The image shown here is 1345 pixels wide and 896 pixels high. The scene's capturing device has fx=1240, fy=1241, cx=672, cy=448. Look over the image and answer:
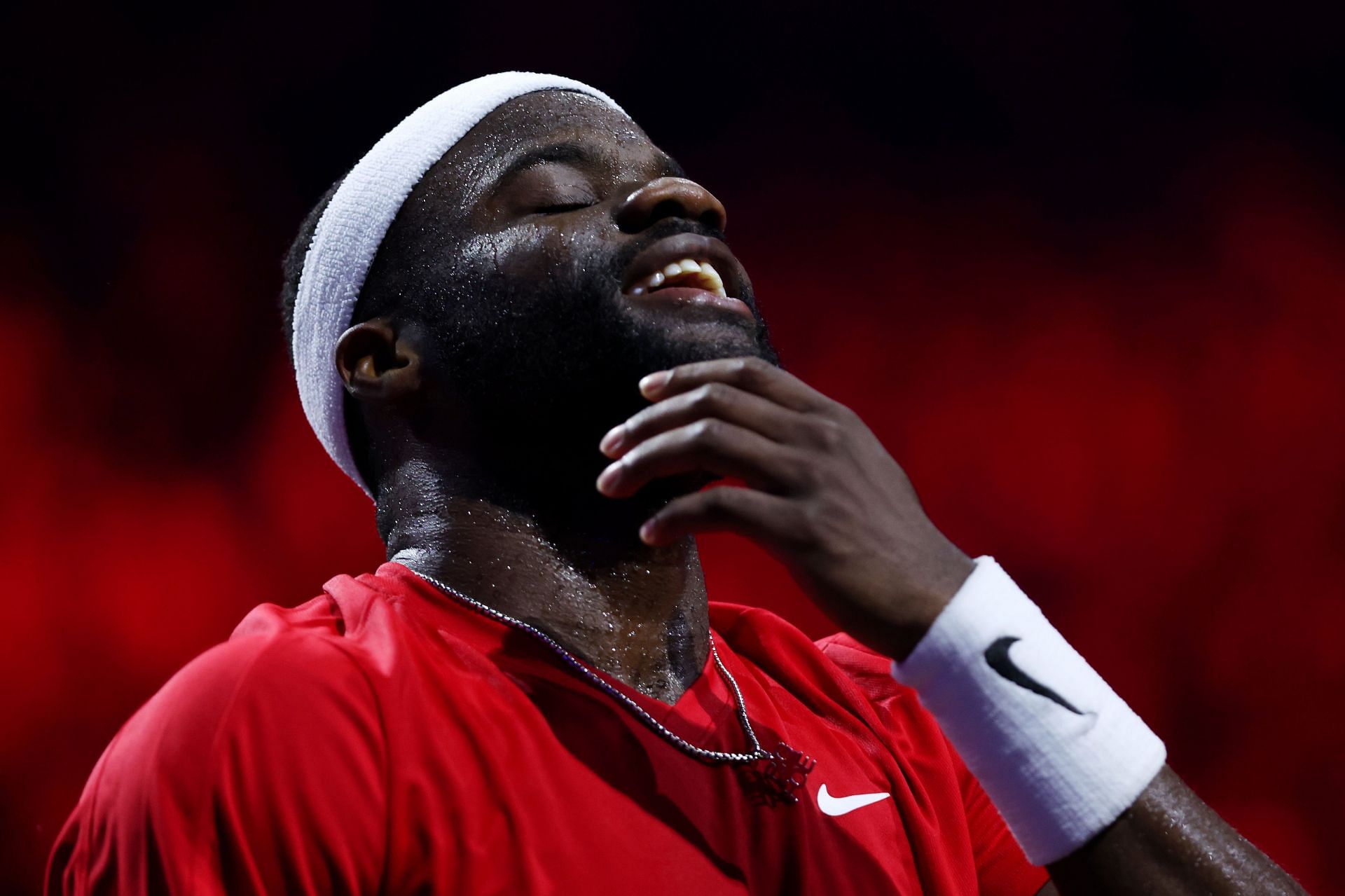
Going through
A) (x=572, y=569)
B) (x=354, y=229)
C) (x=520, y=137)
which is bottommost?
(x=572, y=569)

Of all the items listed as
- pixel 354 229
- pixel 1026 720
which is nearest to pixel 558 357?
pixel 354 229

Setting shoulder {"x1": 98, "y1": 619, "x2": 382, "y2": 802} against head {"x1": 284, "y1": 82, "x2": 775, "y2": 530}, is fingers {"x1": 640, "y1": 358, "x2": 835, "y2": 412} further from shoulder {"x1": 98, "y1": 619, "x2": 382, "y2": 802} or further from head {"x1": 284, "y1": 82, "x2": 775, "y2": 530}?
shoulder {"x1": 98, "y1": 619, "x2": 382, "y2": 802}

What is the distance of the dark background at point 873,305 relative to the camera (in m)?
2.21

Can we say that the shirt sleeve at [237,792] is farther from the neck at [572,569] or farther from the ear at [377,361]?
the ear at [377,361]

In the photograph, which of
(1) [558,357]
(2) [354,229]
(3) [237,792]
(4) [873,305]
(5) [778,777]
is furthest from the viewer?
(4) [873,305]

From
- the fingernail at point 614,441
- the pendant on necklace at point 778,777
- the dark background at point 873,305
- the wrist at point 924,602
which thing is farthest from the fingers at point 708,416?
the dark background at point 873,305

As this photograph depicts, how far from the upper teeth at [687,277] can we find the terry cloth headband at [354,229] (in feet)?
1.28

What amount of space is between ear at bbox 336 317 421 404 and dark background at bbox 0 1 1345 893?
0.89 metres

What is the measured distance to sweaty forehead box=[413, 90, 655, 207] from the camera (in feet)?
5.01

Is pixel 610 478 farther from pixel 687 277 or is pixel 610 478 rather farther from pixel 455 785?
pixel 687 277

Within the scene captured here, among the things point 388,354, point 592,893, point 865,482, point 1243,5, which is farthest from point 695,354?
point 1243,5

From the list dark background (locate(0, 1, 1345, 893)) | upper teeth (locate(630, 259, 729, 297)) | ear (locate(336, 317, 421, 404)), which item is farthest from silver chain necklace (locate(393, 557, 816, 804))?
dark background (locate(0, 1, 1345, 893))

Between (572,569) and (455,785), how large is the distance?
356mm

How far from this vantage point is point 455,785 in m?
1.05
